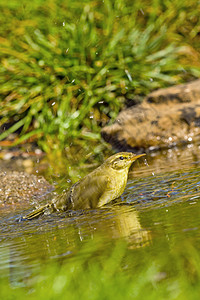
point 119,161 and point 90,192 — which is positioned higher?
point 119,161

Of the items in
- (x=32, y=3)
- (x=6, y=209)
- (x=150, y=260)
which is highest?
(x=32, y=3)

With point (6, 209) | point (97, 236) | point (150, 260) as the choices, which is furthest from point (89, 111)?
point (150, 260)

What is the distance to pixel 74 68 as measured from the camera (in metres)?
10.2

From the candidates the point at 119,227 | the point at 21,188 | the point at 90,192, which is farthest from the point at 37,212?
the point at 21,188

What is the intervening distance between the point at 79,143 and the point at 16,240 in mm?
5463

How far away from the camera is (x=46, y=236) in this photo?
4312 mm

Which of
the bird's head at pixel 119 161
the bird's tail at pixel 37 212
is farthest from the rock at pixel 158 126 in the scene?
the bird's tail at pixel 37 212

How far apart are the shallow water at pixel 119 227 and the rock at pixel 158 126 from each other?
2.81 m

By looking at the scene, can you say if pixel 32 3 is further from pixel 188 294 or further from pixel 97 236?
pixel 188 294

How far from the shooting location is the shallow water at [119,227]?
10.6ft

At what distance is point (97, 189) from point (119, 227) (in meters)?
1.32

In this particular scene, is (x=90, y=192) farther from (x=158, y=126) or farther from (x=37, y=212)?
(x=158, y=126)

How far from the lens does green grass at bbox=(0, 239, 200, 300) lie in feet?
7.63

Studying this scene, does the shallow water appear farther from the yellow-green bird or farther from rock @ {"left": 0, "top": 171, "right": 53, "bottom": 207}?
rock @ {"left": 0, "top": 171, "right": 53, "bottom": 207}
